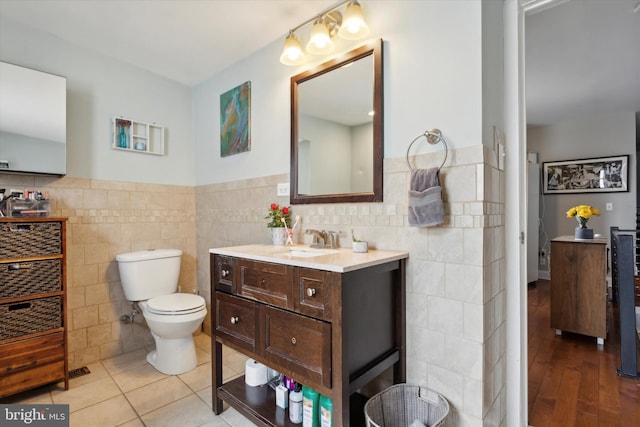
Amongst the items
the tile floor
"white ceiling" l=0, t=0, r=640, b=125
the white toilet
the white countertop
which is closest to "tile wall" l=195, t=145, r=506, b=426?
the white countertop

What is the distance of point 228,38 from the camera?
7.06 feet

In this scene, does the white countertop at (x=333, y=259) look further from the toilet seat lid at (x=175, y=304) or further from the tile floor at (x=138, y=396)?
the tile floor at (x=138, y=396)

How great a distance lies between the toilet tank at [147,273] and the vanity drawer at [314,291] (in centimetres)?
154

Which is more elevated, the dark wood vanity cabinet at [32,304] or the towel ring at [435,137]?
the towel ring at [435,137]

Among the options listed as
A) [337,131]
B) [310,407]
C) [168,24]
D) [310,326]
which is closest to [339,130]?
[337,131]

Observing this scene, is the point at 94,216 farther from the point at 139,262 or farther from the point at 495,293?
the point at 495,293

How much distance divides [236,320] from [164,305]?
0.78 m

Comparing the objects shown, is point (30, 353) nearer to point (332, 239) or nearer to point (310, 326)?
point (310, 326)

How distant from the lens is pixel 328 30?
177cm

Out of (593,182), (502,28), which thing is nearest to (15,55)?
(502,28)

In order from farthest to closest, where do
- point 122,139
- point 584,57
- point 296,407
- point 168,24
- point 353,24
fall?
point 584,57 → point 122,139 → point 168,24 → point 353,24 → point 296,407

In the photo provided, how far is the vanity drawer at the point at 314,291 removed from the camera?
1.20m

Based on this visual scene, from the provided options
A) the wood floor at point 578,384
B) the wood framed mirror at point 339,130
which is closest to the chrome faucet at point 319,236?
the wood framed mirror at point 339,130

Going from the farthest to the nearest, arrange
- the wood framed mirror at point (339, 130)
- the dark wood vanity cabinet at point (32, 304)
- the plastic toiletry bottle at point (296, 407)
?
the dark wood vanity cabinet at point (32, 304) < the wood framed mirror at point (339, 130) < the plastic toiletry bottle at point (296, 407)
